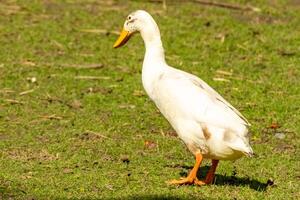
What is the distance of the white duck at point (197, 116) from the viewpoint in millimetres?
7316

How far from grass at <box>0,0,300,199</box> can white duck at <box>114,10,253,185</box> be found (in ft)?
1.14

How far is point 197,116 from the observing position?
7453 millimetres

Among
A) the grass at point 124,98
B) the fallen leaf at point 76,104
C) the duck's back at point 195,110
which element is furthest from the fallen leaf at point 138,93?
the duck's back at point 195,110

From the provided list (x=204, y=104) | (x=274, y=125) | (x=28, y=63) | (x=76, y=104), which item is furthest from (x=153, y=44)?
(x=28, y=63)

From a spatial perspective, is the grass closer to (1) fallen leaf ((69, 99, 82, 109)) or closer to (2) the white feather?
(1) fallen leaf ((69, 99, 82, 109))

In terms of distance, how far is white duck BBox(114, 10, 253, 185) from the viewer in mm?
7316

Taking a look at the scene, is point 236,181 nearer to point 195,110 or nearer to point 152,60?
point 195,110

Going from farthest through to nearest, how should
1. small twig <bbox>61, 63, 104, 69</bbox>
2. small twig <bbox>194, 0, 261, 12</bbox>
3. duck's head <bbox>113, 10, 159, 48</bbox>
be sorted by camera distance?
1. small twig <bbox>194, 0, 261, 12</bbox>
2. small twig <bbox>61, 63, 104, 69</bbox>
3. duck's head <bbox>113, 10, 159, 48</bbox>

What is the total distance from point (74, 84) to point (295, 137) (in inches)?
122

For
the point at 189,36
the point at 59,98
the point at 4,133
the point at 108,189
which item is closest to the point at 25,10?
the point at 189,36

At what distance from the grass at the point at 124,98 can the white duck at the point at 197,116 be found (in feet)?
1.14

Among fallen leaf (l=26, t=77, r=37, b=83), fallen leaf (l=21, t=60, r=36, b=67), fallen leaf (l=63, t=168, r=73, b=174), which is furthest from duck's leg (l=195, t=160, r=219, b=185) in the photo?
fallen leaf (l=21, t=60, r=36, b=67)

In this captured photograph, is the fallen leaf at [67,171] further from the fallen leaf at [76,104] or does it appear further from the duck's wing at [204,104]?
the fallen leaf at [76,104]

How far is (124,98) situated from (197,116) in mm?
3369
